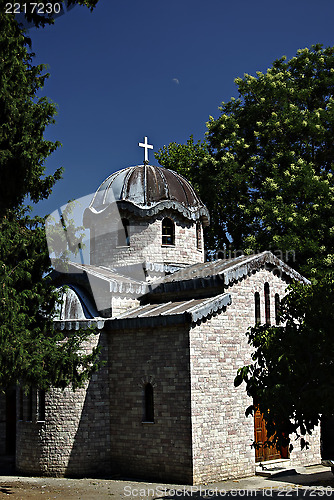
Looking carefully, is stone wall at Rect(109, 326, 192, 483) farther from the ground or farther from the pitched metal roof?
the ground

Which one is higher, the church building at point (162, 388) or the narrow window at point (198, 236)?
the narrow window at point (198, 236)

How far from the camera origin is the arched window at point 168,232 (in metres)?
20.4

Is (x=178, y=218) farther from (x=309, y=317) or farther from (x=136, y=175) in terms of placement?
(x=309, y=317)

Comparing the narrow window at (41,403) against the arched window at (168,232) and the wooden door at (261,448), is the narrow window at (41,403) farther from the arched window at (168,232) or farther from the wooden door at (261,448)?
the arched window at (168,232)

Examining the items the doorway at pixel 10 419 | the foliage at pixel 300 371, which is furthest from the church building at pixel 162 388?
the foliage at pixel 300 371

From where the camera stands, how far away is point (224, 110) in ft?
92.5

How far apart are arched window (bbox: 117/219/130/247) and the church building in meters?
1.96

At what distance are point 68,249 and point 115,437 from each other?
5.48 meters

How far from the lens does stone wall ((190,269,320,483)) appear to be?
14.1 m

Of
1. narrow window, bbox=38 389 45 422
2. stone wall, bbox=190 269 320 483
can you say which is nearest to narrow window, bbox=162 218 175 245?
stone wall, bbox=190 269 320 483

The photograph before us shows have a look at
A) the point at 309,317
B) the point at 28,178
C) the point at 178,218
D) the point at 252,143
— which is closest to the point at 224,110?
the point at 252,143

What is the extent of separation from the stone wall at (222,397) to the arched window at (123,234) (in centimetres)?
565

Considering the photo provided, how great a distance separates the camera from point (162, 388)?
1475cm

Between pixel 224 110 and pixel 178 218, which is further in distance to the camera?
pixel 224 110
